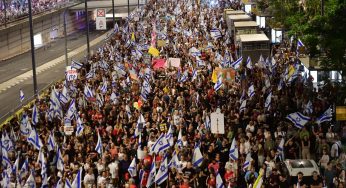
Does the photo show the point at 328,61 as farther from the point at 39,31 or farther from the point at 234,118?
the point at 39,31

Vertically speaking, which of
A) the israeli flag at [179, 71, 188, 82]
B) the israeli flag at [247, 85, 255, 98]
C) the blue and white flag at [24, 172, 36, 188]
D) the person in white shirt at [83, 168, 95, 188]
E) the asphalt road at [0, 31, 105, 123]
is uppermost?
the israeli flag at [247, 85, 255, 98]

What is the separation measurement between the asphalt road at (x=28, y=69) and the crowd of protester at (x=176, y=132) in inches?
283

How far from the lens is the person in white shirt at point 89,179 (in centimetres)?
1919

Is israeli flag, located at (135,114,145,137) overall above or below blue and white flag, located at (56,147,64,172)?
above

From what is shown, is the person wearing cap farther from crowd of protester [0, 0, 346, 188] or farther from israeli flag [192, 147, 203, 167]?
israeli flag [192, 147, 203, 167]

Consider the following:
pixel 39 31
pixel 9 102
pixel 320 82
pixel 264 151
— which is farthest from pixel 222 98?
pixel 39 31

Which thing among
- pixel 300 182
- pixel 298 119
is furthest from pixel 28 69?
pixel 300 182

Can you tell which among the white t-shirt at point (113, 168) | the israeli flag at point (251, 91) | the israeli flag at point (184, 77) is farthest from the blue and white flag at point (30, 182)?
the israeli flag at point (184, 77)

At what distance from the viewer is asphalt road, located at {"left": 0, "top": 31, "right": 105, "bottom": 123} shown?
133 feet

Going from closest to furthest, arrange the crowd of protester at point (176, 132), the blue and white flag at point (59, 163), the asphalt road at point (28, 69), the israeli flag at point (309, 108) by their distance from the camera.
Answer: the crowd of protester at point (176, 132) < the blue and white flag at point (59, 163) < the israeli flag at point (309, 108) < the asphalt road at point (28, 69)

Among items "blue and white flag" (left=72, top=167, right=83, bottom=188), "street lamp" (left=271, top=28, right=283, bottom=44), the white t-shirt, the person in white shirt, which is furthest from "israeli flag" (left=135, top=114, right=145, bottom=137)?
"street lamp" (left=271, top=28, right=283, bottom=44)

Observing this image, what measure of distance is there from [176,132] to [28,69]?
36.1 m

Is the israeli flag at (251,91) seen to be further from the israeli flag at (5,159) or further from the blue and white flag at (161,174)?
the israeli flag at (5,159)

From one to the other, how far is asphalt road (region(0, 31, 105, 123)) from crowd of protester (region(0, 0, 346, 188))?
720 cm
